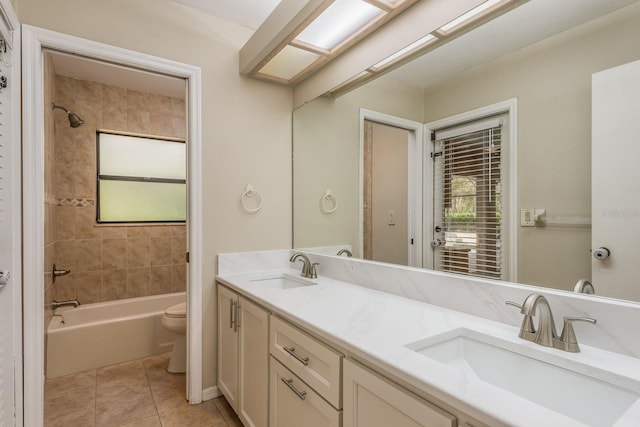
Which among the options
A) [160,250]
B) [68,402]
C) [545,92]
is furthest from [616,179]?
[160,250]

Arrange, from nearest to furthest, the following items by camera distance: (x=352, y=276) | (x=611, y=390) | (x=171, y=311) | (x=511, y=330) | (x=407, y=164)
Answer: (x=611, y=390), (x=511, y=330), (x=407, y=164), (x=352, y=276), (x=171, y=311)

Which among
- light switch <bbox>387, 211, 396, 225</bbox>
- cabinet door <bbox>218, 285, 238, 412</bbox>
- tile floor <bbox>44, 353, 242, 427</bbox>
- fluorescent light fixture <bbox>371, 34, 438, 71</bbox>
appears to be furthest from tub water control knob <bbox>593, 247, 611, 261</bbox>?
tile floor <bbox>44, 353, 242, 427</bbox>

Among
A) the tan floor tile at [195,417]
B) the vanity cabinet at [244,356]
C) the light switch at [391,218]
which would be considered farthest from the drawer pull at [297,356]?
the tan floor tile at [195,417]

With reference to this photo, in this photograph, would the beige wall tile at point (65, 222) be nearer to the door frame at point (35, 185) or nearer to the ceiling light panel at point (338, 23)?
the door frame at point (35, 185)

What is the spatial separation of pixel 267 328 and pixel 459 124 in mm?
1242

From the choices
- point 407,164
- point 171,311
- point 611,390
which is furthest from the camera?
point 171,311

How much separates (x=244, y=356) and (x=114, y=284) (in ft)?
7.08

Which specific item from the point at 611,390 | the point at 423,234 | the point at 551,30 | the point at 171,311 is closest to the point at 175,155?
the point at 171,311

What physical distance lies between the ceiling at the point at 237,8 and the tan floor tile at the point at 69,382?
2.65 metres

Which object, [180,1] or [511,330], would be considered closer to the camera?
[511,330]

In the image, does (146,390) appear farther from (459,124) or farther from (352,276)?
(459,124)

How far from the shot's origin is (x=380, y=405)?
88 cm

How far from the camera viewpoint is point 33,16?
1.58 m

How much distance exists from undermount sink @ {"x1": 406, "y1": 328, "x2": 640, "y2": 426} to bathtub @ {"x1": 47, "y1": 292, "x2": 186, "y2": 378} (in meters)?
2.58
